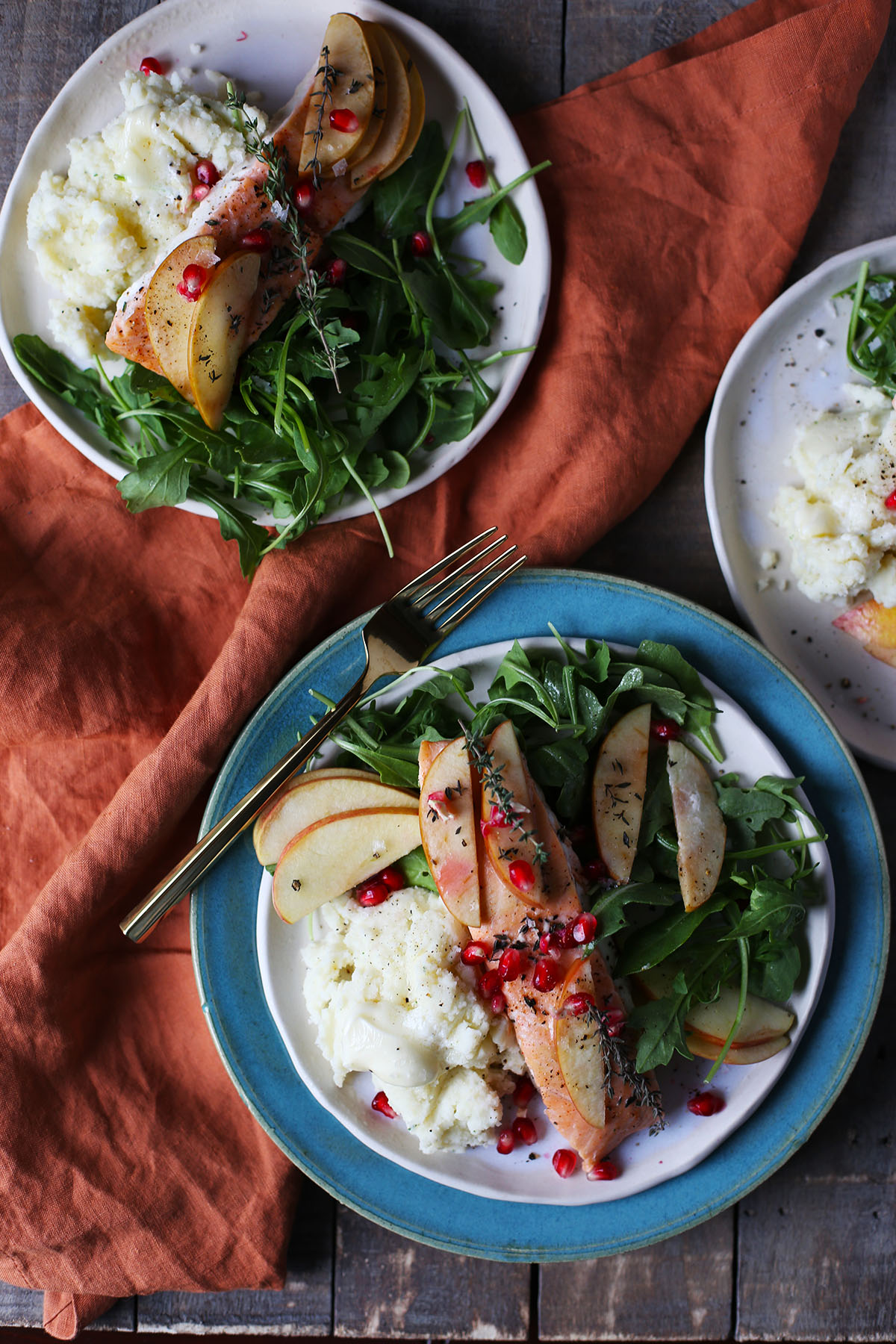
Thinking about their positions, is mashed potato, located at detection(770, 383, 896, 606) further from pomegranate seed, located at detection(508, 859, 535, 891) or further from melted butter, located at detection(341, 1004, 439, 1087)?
melted butter, located at detection(341, 1004, 439, 1087)

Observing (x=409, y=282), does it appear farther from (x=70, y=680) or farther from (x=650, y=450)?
(x=70, y=680)

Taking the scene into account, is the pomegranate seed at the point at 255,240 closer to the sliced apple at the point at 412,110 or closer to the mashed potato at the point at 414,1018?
the sliced apple at the point at 412,110

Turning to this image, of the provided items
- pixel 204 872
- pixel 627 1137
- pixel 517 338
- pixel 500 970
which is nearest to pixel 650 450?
pixel 517 338

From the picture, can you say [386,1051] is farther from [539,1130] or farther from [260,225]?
[260,225]

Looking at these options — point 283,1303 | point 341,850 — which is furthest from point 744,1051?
point 283,1303

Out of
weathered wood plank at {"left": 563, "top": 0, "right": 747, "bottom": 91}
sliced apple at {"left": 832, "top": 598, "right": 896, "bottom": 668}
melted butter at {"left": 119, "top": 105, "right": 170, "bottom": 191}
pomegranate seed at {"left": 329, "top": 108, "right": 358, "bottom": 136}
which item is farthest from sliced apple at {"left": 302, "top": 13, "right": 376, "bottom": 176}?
sliced apple at {"left": 832, "top": 598, "right": 896, "bottom": 668}

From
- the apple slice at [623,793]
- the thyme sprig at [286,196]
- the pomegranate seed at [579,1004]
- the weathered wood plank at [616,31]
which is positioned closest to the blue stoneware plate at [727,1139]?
the apple slice at [623,793]
